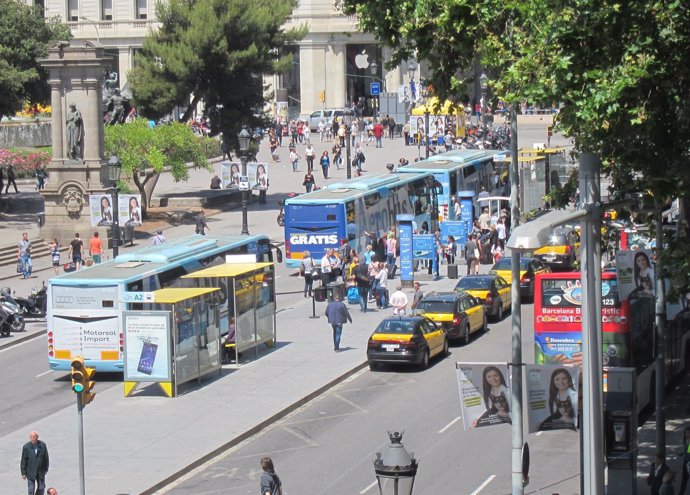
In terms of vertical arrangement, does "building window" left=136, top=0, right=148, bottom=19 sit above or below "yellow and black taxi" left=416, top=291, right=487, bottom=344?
above

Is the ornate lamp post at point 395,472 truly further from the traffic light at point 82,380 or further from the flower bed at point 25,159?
the flower bed at point 25,159

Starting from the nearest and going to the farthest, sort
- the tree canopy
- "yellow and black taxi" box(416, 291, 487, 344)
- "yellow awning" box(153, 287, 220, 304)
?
the tree canopy → "yellow awning" box(153, 287, 220, 304) → "yellow and black taxi" box(416, 291, 487, 344)

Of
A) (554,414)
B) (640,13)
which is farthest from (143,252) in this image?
(640,13)

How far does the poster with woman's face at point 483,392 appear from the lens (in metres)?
18.8

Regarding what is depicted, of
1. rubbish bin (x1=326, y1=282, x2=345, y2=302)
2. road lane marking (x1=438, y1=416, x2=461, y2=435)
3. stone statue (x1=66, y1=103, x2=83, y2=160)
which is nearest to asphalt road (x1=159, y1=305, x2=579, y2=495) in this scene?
road lane marking (x1=438, y1=416, x2=461, y2=435)

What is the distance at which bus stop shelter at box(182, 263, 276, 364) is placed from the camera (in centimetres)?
3299

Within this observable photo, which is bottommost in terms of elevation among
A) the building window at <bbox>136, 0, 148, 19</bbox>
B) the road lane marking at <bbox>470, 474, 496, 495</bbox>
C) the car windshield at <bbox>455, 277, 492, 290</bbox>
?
the road lane marking at <bbox>470, 474, 496, 495</bbox>

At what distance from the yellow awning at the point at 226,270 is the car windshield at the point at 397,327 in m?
3.85

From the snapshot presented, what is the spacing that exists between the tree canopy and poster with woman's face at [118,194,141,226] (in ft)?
77.1

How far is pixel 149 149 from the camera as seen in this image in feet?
189

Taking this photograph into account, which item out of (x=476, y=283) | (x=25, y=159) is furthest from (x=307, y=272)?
(x=25, y=159)

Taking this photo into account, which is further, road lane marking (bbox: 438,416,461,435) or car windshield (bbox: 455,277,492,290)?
car windshield (bbox: 455,277,492,290)

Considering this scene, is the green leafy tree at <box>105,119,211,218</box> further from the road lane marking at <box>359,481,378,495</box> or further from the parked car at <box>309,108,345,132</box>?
the parked car at <box>309,108,345,132</box>

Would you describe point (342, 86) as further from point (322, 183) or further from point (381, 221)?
point (381, 221)
